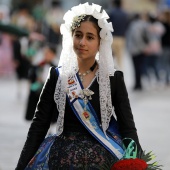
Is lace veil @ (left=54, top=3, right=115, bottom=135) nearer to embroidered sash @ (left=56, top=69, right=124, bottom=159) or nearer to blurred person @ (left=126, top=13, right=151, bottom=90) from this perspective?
embroidered sash @ (left=56, top=69, right=124, bottom=159)

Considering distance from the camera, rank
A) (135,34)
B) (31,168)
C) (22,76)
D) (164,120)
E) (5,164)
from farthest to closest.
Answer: (135,34) → (22,76) → (164,120) → (5,164) → (31,168)

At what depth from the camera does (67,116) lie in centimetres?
487

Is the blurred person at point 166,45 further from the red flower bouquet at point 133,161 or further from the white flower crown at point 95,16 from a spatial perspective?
the red flower bouquet at point 133,161

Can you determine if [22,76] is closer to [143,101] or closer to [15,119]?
[143,101]

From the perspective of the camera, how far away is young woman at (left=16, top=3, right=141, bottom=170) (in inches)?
188

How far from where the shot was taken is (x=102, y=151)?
477 cm

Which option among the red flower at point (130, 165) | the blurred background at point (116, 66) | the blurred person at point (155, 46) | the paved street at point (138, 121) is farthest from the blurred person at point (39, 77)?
the blurred person at point (155, 46)

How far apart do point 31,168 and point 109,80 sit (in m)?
0.70

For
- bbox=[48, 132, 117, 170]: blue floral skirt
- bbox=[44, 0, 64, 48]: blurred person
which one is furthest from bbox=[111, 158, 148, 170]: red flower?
bbox=[44, 0, 64, 48]: blurred person

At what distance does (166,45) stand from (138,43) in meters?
1.23

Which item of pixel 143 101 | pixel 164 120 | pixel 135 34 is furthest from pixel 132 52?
pixel 164 120

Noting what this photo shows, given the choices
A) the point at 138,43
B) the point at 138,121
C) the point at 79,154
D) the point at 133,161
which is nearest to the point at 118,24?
the point at 138,43

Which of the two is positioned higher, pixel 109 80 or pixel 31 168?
pixel 109 80

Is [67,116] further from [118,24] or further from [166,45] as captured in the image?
[166,45]
